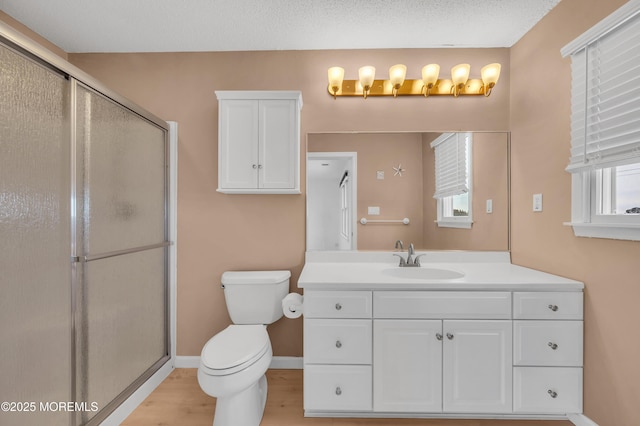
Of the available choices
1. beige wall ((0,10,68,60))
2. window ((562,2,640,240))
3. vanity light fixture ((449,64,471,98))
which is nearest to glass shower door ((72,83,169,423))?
beige wall ((0,10,68,60))

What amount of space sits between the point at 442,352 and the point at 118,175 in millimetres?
1978

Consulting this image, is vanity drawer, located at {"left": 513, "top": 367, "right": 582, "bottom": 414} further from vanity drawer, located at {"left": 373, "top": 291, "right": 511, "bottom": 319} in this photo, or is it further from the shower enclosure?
the shower enclosure

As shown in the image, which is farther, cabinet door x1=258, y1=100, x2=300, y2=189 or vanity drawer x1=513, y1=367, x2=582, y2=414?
cabinet door x1=258, y1=100, x2=300, y2=189

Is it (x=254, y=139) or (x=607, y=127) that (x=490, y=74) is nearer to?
(x=607, y=127)

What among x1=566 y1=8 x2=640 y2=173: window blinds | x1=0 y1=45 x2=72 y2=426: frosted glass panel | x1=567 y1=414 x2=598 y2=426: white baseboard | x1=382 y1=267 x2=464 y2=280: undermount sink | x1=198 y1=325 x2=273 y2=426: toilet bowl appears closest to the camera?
x1=0 y1=45 x2=72 y2=426: frosted glass panel

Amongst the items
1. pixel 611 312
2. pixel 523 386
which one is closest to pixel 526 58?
pixel 611 312

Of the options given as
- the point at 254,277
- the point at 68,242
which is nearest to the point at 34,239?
the point at 68,242

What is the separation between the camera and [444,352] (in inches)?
62.4

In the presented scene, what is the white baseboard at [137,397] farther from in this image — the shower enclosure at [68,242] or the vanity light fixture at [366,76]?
the vanity light fixture at [366,76]

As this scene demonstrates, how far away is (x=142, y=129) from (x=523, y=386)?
260cm

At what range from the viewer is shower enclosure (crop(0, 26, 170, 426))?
1138 mm

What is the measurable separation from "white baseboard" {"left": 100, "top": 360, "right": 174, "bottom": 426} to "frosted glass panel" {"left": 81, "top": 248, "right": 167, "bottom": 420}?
79 mm

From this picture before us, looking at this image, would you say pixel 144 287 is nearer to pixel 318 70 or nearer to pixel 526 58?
pixel 318 70

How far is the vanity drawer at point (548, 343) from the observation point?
61.5 inches
